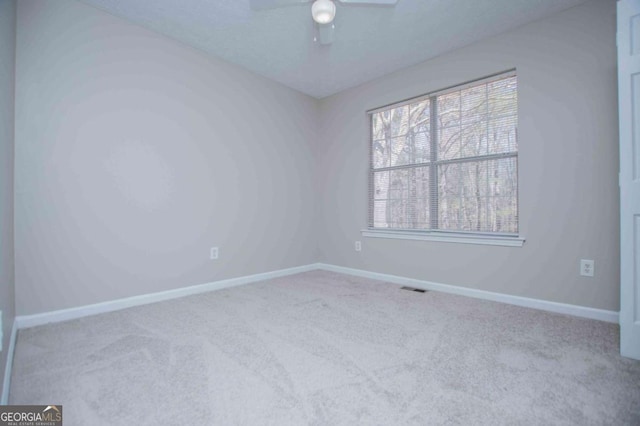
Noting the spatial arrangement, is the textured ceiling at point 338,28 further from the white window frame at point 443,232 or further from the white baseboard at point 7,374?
the white baseboard at point 7,374

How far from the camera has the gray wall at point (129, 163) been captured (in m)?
2.04

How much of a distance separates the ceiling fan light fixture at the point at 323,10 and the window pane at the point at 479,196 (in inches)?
71.4

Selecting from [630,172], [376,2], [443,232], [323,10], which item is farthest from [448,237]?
[323,10]

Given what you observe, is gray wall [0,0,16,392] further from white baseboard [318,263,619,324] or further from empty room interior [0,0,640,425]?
white baseboard [318,263,619,324]

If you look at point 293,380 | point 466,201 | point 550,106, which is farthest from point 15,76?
point 550,106

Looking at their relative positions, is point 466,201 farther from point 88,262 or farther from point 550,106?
point 88,262

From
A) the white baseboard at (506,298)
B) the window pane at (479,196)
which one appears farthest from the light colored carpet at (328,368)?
the window pane at (479,196)

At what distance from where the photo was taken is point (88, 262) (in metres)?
2.24

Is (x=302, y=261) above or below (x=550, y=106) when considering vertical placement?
below

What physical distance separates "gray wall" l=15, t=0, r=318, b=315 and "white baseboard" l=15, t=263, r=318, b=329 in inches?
2.0

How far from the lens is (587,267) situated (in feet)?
7.22

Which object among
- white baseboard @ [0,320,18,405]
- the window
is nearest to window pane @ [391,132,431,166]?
the window

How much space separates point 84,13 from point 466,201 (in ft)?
11.8

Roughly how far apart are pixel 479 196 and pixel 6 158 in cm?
344
